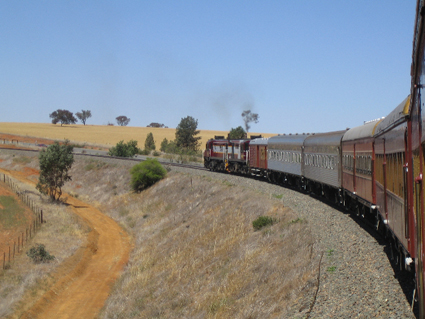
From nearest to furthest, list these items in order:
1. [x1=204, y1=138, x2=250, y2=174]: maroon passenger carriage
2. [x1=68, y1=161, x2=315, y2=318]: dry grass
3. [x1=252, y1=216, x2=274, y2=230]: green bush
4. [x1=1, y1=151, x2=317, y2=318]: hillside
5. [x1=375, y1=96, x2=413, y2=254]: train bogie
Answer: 1. [x1=375, y1=96, x2=413, y2=254]: train bogie
2. [x1=1, y1=151, x2=317, y2=318]: hillside
3. [x1=68, y1=161, x2=315, y2=318]: dry grass
4. [x1=252, y1=216, x2=274, y2=230]: green bush
5. [x1=204, y1=138, x2=250, y2=174]: maroon passenger carriage

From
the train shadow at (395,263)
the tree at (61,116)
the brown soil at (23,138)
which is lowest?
the train shadow at (395,263)

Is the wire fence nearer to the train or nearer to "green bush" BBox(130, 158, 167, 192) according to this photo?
"green bush" BBox(130, 158, 167, 192)

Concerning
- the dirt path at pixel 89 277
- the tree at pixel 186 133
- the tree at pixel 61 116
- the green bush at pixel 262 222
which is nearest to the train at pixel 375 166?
the green bush at pixel 262 222

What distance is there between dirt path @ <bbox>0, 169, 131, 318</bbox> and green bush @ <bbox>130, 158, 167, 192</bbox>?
30.4 feet

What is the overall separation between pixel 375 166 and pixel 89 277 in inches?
672

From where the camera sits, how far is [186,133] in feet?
311

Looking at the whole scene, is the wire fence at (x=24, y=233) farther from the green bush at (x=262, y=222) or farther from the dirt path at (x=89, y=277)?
the green bush at (x=262, y=222)

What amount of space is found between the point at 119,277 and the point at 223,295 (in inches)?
465

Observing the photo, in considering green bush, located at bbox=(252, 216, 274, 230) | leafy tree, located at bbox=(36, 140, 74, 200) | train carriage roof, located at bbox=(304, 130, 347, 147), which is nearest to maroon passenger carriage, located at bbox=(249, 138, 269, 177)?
train carriage roof, located at bbox=(304, 130, 347, 147)

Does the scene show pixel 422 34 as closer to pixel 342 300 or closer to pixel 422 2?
pixel 422 2

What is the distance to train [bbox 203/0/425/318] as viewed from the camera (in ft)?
18.0

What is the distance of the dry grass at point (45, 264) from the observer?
20.7 meters

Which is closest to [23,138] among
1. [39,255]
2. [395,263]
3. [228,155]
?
[228,155]

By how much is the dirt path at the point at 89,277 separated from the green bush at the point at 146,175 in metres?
9.26
